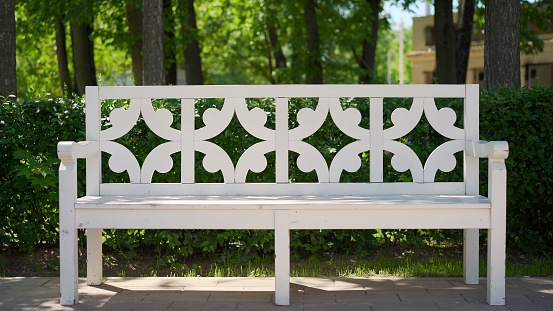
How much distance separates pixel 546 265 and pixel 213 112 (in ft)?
9.39

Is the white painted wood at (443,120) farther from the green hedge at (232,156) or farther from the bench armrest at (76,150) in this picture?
the bench armrest at (76,150)

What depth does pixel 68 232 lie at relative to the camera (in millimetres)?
4723

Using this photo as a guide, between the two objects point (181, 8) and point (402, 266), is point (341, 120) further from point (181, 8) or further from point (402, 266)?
point (181, 8)

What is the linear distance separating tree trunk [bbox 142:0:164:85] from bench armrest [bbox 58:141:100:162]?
13.6 feet

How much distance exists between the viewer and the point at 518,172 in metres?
6.32

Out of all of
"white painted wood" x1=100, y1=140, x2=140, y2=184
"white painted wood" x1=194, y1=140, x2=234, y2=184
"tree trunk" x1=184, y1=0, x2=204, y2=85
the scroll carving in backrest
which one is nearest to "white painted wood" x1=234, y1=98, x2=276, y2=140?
the scroll carving in backrest

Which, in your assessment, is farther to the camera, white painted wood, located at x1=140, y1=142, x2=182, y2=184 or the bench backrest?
white painted wood, located at x1=140, y1=142, x2=182, y2=184

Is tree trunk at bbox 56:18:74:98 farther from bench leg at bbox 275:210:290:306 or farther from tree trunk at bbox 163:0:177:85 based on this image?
bench leg at bbox 275:210:290:306

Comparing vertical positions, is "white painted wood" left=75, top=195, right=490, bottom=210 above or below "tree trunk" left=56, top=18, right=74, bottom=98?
below

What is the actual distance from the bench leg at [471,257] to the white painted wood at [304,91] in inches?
37.6

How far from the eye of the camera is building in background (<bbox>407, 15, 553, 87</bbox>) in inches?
1357

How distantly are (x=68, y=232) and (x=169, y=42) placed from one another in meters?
Result: 11.3

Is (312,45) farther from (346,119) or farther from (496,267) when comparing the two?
(496,267)

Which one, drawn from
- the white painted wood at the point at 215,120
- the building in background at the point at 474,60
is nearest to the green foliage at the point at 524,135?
the white painted wood at the point at 215,120
